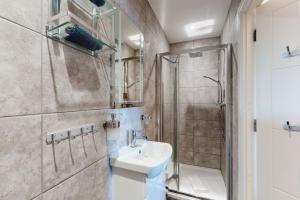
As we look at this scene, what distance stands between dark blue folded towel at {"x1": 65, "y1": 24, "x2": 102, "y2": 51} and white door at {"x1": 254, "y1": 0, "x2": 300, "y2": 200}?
1.34 meters

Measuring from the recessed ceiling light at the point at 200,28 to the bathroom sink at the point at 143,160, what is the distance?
6.70 feet

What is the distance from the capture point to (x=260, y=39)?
1.37 meters

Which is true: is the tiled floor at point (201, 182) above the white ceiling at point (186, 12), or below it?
below

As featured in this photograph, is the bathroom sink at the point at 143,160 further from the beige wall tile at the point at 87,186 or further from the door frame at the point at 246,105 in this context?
the door frame at the point at 246,105

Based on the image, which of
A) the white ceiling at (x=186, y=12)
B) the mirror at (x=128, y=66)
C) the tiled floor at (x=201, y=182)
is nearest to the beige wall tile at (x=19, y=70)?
the mirror at (x=128, y=66)

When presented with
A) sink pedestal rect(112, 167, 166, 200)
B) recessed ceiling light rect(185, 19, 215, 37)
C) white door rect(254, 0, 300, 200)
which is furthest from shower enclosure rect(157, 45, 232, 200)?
sink pedestal rect(112, 167, 166, 200)

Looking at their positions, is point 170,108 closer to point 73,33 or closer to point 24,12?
point 73,33

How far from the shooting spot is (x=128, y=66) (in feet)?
5.13

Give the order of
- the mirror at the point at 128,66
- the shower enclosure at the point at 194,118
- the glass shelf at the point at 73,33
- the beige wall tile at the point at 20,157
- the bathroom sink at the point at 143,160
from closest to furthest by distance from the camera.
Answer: the beige wall tile at the point at 20,157 < the glass shelf at the point at 73,33 < the bathroom sink at the point at 143,160 < the mirror at the point at 128,66 < the shower enclosure at the point at 194,118

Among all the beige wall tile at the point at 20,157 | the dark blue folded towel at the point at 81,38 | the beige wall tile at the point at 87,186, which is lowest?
the beige wall tile at the point at 87,186

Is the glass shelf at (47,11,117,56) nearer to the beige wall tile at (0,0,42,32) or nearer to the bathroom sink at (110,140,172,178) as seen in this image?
the beige wall tile at (0,0,42,32)

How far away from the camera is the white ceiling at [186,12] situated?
2.03 meters

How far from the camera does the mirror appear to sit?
1380 millimetres

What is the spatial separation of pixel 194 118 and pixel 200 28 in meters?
1.62
